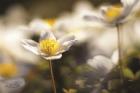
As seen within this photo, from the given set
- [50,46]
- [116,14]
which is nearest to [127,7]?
[116,14]

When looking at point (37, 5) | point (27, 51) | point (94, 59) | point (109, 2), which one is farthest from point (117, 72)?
point (37, 5)

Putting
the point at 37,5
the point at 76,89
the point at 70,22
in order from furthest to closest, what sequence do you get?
the point at 37,5 → the point at 70,22 → the point at 76,89

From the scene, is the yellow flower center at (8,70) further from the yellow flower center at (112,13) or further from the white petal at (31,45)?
the yellow flower center at (112,13)

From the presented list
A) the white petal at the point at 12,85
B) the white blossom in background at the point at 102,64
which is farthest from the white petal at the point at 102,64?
the white petal at the point at 12,85

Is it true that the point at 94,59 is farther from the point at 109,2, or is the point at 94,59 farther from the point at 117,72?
the point at 109,2

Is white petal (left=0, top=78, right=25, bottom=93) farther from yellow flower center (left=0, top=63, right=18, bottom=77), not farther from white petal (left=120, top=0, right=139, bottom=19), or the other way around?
white petal (left=120, top=0, right=139, bottom=19)

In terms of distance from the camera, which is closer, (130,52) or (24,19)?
(130,52)

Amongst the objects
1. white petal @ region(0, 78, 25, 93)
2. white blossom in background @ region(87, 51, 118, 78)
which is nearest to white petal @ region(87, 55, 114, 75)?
white blossom in background @ region(87, 51, 118, 78)
